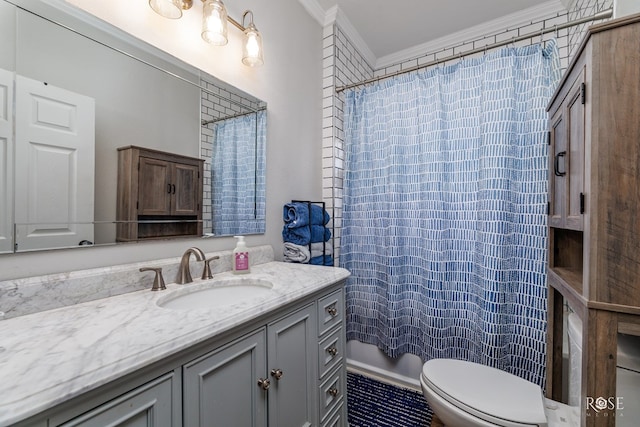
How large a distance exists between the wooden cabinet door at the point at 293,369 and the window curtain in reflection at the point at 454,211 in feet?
3.04

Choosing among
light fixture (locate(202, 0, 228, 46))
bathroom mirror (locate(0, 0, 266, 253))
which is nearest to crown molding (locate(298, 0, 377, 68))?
light fixture (locate(202, 0, 228, 46))

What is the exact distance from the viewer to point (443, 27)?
2361 millimetres

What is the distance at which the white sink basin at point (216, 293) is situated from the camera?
104cm

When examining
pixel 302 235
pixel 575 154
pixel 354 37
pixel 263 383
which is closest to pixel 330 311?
pixel 263 383

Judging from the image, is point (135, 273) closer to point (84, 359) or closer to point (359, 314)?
point (84, 359)

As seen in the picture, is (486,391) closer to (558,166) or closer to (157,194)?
(558,166)

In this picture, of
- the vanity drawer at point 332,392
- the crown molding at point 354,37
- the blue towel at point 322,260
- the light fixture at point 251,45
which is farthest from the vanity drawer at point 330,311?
the crown molding at point 354,37

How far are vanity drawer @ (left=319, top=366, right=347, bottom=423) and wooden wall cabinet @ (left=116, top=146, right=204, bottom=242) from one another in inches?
34.9

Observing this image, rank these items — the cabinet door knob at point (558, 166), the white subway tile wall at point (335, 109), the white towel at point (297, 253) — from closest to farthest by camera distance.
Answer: the cabinet door knob at point (558, 166), the white towel at point (297, 253), the white subway tile wall at point (335, 109)

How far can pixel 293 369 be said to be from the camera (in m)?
1.04

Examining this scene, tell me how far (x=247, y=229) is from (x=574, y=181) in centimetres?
142

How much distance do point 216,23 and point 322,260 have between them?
136 cm

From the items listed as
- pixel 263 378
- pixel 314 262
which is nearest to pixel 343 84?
pixel 314 262

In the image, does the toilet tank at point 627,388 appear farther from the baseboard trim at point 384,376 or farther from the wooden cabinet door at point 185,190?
the wooden cabinet door at point 185,190
